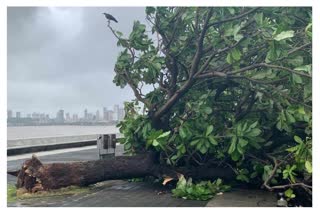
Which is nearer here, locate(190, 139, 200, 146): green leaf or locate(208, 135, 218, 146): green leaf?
locate(208, 135, 218, 146): green leaf

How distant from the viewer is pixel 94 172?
311 inches

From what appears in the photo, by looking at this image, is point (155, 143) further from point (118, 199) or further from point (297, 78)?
point (297, 78)

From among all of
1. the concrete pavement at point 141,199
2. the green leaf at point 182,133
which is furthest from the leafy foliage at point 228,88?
the concrete pavement at point 141,199

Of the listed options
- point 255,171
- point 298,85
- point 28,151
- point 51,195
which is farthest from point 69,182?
point 28,151

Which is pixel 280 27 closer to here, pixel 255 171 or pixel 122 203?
pixel 255 171

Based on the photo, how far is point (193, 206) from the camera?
6473mm

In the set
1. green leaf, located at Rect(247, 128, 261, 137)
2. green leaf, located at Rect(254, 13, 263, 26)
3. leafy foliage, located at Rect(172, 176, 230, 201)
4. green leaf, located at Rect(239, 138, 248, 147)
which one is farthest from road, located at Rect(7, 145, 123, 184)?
green leaf, located at Rect(254, 13, 263, 26)

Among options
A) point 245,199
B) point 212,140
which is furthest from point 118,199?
point 245,199

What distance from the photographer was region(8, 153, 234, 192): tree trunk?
7.63 meters

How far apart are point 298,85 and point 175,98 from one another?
2.56 m

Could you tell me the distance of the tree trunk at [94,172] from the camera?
7.63 meters

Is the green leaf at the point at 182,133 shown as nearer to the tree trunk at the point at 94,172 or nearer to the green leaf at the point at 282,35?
the tree trunk at the point at 94,172

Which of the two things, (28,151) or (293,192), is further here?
(28,151)

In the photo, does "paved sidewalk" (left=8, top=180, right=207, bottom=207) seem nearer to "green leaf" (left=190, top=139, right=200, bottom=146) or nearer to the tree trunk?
the tree trunk
